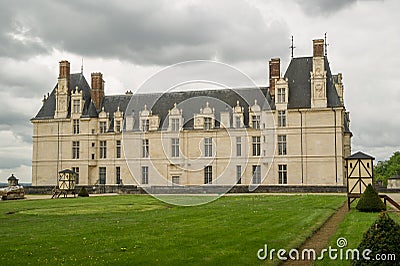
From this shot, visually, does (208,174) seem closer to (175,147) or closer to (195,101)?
(175,147)

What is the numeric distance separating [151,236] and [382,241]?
715 cm

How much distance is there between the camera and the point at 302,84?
138 feet

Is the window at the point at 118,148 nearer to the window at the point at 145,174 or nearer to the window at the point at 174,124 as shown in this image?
the window at the point at 145,174

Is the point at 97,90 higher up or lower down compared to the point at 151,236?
higher up

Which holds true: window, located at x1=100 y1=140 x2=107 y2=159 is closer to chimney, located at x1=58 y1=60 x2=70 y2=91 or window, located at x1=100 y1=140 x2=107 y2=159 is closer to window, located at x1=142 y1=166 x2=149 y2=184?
window, located at x1=142 y1=166 x2=149 y2=184

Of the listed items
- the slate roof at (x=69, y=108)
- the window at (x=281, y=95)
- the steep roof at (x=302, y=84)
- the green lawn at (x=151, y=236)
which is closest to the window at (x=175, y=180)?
the slate roof at (x=69, y=108)

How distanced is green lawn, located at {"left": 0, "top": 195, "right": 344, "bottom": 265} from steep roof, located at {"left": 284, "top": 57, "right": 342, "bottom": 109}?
914 inches

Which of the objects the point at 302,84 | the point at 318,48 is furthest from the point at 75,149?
the point at 318,48

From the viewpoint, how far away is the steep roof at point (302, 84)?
4103 cm

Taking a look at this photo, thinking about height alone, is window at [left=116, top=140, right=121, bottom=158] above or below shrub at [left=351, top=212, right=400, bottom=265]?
above

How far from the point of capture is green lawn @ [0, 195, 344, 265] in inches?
376

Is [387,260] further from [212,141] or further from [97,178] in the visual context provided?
[97,178]

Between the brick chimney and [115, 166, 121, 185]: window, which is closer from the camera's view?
[115, 166, 121, 185]: window

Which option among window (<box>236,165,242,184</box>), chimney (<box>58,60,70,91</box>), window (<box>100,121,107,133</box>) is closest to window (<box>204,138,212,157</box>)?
window (<box>236,165,242,184</box>)
